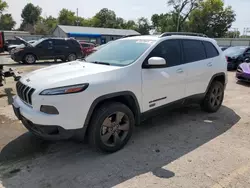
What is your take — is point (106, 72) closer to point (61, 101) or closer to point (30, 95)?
point (61, 101)

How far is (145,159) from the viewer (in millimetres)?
3516

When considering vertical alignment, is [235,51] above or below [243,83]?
above

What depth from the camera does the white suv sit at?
3107mm

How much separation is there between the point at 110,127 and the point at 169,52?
1.81m

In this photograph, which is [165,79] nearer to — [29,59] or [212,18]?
[29,59]

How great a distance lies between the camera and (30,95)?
3234mm

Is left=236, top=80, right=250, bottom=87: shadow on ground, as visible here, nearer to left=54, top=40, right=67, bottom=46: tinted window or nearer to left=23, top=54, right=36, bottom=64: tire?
left=54, top=40, right=67, bottom=46: tinted window

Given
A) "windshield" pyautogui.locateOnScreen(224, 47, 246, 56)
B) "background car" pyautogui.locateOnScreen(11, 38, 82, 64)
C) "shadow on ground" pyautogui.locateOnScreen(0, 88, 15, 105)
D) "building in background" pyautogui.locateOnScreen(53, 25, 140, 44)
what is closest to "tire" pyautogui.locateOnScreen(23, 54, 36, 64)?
"background car" pyautogui.locateOnScreen(11, 38, 82, 64)

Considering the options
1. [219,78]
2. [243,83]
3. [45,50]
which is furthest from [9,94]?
[45,50]

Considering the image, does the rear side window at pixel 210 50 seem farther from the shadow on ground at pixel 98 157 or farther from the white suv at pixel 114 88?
the shadow on ground at pixel 98 157

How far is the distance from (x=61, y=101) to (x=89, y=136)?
2.28 feet

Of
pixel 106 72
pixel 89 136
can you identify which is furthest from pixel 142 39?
pixel 89 136

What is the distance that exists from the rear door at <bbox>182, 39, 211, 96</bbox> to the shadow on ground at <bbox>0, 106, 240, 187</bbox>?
77 cm

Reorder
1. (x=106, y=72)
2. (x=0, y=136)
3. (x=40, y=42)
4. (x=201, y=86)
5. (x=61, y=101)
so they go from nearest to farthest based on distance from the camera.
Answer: (x=61, y=101) < (x=106, y=72) < (x=0, y=136) < (x=201, y=86) < (x=40, y=42)
